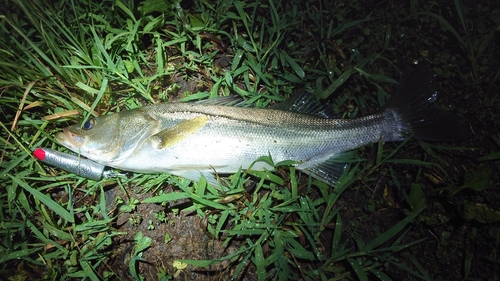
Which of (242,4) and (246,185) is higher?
(242,4)

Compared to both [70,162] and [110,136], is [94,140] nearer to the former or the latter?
[110,136]

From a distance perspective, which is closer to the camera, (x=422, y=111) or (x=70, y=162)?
(x=70, y=162)

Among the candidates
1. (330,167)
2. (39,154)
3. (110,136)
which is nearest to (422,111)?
(330,167)

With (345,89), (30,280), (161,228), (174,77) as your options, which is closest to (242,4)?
(174,77)

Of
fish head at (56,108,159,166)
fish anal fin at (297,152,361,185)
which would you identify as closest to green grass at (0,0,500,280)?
fish anal fin at (297,152,361,185)

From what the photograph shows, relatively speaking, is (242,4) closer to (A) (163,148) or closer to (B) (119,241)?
(A) (163,148)

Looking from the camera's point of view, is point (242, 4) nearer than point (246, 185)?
No

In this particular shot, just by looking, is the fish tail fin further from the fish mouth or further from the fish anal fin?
the fish mouth
